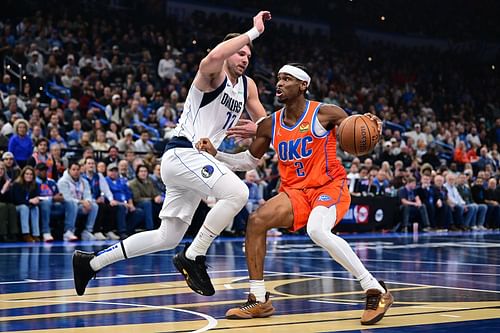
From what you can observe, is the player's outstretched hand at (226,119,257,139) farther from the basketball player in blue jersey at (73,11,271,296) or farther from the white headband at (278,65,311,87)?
the white headband at (278,65,311,87)

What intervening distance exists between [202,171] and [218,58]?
858 millimetres

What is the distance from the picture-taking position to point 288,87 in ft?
22.6

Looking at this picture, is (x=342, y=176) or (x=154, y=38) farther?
(x=154, y=38)

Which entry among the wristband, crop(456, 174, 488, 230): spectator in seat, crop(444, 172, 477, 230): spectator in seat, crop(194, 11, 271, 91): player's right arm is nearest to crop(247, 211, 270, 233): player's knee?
crop(194, 11, 271, 91): player's right arm

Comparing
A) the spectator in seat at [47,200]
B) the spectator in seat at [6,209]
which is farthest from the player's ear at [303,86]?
the spectator in seat at [47,200]

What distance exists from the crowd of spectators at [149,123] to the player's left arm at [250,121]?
26.5 feet

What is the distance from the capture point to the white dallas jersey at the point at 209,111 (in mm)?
6848

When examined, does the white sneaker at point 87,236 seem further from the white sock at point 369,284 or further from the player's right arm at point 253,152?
the white sock at point 369,284

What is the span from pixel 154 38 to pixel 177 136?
1827 centimetres

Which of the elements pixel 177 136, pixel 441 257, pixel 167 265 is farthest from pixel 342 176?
pixel 441 257

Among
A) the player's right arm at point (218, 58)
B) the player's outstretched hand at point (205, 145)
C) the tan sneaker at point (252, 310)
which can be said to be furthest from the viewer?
the player's outstretched hand at point (205, 145)

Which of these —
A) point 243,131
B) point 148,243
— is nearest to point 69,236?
point 148,243

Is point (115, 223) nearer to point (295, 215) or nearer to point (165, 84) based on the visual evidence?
point (165, 84)

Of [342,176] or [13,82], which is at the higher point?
[13,82]
